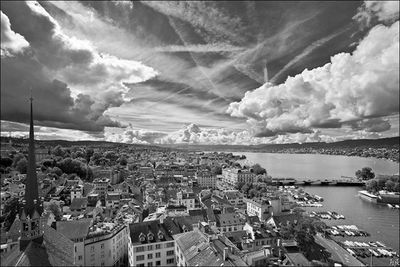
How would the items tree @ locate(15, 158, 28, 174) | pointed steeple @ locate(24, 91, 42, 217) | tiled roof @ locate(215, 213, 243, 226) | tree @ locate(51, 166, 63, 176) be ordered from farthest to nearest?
tree @ locate(51, 166, 63, 176) < tree @ locate(15, 158, 28, 174) < tiled roof @ locate(215, 213, 243, 226) < pointed steeple @ locate(24, 91, 42, 217)

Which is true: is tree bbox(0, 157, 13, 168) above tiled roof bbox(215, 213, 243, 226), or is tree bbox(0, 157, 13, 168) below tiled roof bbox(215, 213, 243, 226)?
above

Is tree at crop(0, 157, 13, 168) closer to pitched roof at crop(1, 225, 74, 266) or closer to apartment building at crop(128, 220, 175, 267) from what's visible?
pitched roof at crop(1, 225, 74, 266)

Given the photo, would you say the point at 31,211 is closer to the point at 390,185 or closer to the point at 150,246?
the point at 150,246

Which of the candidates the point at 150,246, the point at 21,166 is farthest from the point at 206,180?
the point at 150,246

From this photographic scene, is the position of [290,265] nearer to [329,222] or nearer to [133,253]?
[133,253]

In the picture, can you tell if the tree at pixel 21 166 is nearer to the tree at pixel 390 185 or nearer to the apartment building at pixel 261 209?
the apartment building at pixel 261 209

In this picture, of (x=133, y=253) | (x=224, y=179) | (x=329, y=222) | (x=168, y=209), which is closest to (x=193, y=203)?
(x=168, y=209)

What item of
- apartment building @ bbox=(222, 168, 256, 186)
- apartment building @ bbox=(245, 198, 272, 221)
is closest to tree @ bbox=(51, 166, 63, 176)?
apartment building @ bbox=(222, 168, 256, 186)
